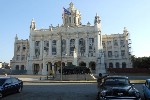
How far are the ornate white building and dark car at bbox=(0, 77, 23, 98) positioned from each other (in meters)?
62.5

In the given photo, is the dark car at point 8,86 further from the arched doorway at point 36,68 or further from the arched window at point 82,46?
the arched doorway at point 36,68

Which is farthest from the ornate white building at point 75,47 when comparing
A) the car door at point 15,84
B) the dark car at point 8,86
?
the dark car at point 8,86

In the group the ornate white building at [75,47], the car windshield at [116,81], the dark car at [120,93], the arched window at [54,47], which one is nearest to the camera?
the dark car at [120,93]

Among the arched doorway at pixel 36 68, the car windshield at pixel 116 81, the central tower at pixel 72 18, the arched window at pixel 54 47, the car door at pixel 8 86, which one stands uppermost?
the central tower at pixel 72 18

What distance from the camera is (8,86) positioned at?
19.8m

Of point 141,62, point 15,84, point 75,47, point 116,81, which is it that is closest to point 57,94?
point 15,84

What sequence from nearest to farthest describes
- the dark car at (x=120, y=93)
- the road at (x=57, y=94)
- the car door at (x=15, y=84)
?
the dark car at (x=120, y=93) < the road at (x=57, y=94) < the car door at (x=15, y=84)

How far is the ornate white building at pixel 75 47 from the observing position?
8675 centimetres

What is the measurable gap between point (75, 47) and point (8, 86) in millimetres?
71319

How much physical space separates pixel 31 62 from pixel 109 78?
80010 millimetres

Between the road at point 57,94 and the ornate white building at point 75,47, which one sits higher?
the ornate white building at point 75,47

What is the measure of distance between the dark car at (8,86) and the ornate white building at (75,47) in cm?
6246

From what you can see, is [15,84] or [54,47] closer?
[15,84]

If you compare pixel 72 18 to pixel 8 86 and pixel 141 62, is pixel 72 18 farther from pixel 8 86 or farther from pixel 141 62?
pixel 8 86
